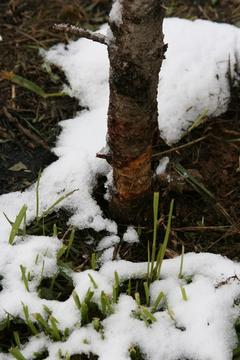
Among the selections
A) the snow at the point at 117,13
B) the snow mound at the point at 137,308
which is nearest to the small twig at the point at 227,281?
the snow mound at the point at 137,308

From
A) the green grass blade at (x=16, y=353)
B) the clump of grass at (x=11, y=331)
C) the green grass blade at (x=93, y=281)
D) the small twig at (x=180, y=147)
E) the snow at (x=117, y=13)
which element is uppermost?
the snow at (x=117, y=13)

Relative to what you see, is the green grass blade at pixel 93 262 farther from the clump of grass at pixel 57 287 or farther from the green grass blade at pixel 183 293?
the green grass blade at pixel 183 293

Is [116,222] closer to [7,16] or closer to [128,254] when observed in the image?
[128,254]

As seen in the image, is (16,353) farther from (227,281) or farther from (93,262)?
(227,281)

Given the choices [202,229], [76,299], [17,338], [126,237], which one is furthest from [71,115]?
[17,338]

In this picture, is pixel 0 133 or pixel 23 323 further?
pixel 0 133

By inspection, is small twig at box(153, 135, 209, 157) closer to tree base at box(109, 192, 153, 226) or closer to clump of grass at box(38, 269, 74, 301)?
tree base at box(109, 192, 153, 226)

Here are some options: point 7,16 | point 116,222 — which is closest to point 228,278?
point 116,222
